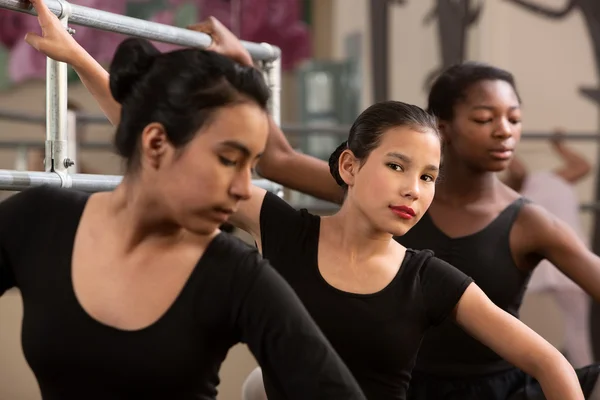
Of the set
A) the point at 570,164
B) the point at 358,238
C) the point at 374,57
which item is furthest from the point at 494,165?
the point at 374,57

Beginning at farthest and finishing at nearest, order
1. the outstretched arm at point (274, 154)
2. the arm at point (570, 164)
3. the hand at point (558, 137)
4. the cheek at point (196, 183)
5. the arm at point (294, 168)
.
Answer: the arm at point (570, 164) < the hand at point (558, 137) < the arm at point (294, 168) < the outstretched arm at point (274, 154) < the cheek at point (196, 183)

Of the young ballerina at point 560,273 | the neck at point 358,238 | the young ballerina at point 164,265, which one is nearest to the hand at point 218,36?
the neck at point 358,238

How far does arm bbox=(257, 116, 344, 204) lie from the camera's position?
1916 millimetres

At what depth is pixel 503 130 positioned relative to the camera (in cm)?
187

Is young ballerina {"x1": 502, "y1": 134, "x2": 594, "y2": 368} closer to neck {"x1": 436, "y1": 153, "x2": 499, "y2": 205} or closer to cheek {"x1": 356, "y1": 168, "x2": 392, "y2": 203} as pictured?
Answer: neck {"x1": 436, "y1": 153, "x2": 499, "y2": 205}

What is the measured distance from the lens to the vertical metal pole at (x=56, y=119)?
162 centimetres

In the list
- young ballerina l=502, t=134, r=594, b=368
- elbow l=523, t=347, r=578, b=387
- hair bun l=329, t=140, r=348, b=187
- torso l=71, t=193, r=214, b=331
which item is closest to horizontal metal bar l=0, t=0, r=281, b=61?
hair bun l=329, t=140, r=348, b=187

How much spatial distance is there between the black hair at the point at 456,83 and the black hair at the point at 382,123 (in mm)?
423

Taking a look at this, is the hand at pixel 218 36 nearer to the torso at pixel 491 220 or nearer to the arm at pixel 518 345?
the torso at pixel 491 220

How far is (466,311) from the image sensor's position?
144 centimetres

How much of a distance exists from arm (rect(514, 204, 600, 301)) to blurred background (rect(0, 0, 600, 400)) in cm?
246

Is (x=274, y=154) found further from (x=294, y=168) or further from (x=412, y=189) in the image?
(x=412, y=189)

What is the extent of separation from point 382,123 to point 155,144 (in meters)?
0.50

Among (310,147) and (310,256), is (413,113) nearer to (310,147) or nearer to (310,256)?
(310,256)
